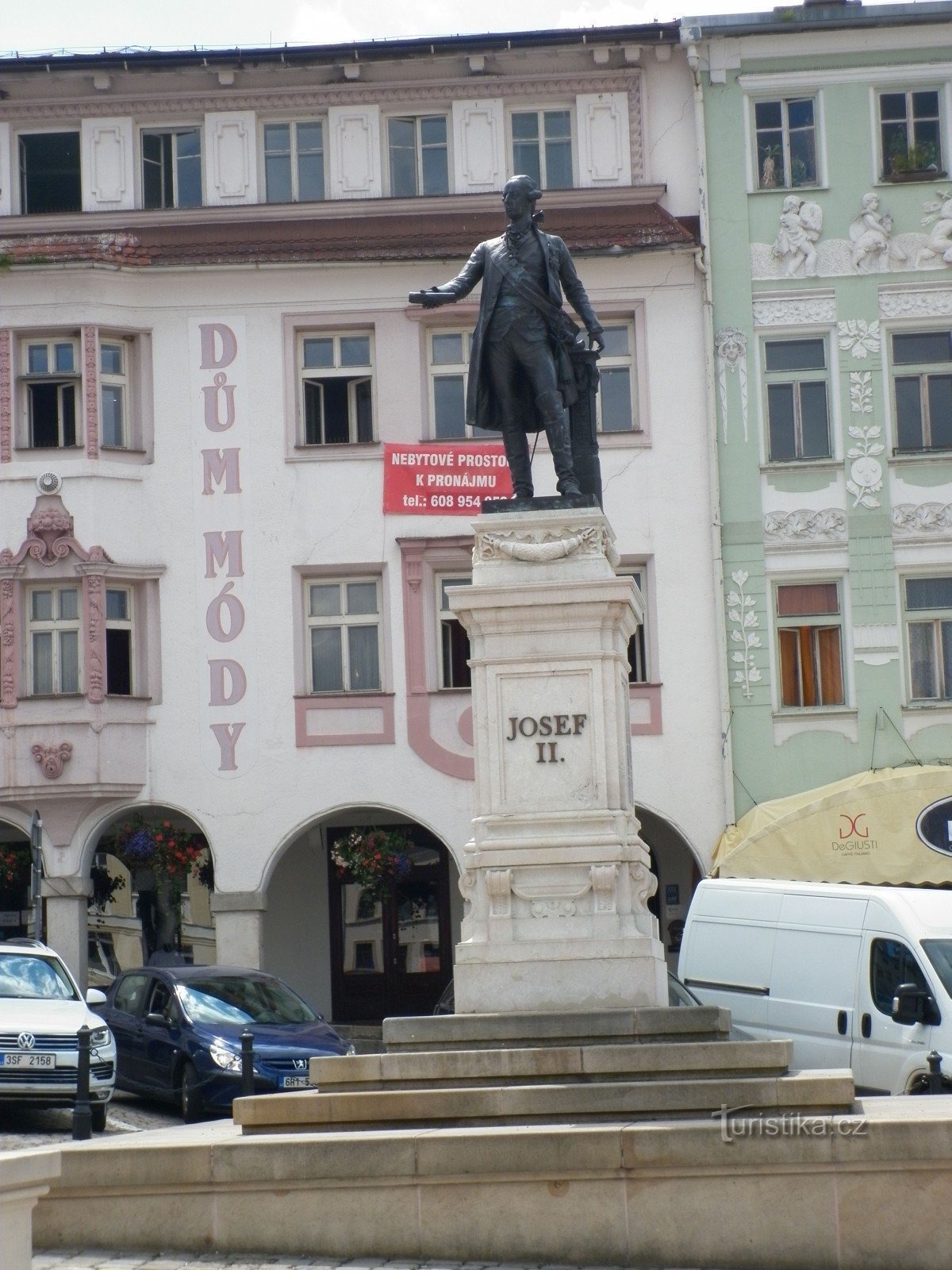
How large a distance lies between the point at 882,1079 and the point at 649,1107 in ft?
21.8

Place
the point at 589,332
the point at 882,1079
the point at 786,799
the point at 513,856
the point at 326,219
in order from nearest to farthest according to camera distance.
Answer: the point at 513,856
the point at 589,332
the point at 882,1079
the point at 786,799
the point at 326,219

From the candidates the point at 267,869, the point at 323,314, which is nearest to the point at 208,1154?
the point at 267,869

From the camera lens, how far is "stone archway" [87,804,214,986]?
89.5 feet

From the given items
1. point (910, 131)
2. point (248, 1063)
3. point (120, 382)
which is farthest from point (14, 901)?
point (910, 131)

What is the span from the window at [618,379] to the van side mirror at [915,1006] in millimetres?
12456

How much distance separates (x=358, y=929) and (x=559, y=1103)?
61.2ft

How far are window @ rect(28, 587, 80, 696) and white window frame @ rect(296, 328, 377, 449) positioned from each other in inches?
145

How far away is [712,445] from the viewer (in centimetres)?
2673

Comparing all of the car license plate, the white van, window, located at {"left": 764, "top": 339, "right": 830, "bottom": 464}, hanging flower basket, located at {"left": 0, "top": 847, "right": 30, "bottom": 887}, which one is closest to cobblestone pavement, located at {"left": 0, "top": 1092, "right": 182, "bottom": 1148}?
the car license plate

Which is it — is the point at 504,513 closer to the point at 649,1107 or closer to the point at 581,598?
the point at 581,598

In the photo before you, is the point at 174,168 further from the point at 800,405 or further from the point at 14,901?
the point at 14,901

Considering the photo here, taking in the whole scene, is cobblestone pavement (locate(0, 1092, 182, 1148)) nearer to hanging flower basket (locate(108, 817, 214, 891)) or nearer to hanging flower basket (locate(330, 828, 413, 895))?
hanging flower basket (locate(108, 817, 214, 891))

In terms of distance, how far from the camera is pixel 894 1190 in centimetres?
920

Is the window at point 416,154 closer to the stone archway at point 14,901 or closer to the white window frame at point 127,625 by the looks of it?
the white window frame at point 127,625
